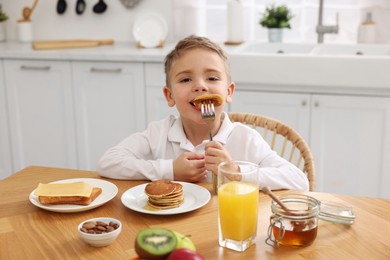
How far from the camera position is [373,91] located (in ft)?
8.13

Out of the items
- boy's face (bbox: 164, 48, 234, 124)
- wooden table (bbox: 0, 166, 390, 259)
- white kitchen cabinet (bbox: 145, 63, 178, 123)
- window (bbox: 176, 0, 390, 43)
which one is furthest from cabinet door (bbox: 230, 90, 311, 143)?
wooden table (bbox: 0, 166, 390, 259)

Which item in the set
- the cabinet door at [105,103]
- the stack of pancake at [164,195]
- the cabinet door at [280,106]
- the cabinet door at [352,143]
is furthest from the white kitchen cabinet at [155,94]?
the stack of pancake at [164,195]

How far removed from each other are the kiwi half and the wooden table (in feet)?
0.66

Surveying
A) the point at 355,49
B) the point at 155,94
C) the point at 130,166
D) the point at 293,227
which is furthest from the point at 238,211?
the point at 355,49

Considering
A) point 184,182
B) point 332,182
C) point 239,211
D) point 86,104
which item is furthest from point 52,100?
point 239,211

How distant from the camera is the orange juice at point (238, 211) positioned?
3.46ft

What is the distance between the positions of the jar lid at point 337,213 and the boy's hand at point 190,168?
1.08ft

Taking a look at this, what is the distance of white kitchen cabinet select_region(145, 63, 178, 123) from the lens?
110 inches

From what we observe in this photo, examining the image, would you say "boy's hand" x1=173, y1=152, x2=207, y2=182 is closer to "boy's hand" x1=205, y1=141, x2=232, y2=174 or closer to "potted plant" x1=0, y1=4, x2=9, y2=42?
"boy's hand" x1=205, y1=141, x2=232, y2=174

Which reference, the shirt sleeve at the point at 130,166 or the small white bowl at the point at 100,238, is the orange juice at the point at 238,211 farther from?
the shirt sleeve at the point at 130,166

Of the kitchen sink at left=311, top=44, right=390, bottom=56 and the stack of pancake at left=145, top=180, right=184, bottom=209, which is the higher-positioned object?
the kitchen sink at left=311, top=44, right=390, bottom=56

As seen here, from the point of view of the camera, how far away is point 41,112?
3.14m

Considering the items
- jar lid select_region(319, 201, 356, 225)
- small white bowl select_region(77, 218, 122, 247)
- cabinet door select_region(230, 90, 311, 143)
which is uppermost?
small white bowl select_region(77, 218, 122, 247)

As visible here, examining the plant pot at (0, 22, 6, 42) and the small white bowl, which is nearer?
the small white bowl
